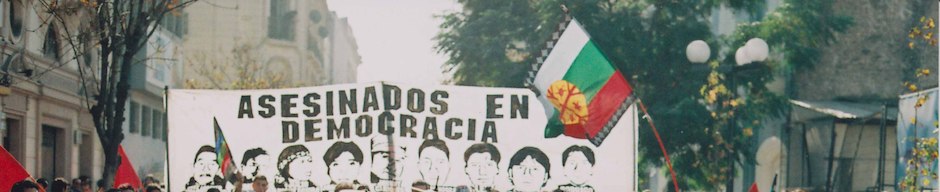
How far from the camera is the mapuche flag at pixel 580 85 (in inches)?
476

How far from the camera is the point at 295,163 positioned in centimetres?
1254

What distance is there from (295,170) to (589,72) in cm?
235

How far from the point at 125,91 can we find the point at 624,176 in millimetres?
8737

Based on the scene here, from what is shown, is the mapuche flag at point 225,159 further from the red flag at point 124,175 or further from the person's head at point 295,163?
the red flag at point 124,175

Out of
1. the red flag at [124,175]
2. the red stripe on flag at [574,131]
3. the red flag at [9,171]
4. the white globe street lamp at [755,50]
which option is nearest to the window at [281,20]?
the white globe street lamp at [755,50]

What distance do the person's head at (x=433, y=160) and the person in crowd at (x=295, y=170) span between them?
0.86 m

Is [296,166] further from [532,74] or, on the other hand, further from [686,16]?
[686,16]

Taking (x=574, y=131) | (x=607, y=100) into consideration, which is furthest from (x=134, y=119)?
(x=607, y=100)

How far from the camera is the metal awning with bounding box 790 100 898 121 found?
34719 millimetres

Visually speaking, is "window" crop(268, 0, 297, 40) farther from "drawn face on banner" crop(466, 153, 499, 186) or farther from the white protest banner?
"drawn face on banner" crop(466, 153, 499, 186)

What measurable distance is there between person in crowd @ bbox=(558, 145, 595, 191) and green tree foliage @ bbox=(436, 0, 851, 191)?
684 inches

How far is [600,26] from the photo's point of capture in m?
31.1

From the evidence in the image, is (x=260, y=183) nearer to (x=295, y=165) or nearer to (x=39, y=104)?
(x=295, y=165)

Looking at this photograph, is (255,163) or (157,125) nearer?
(255,163)
